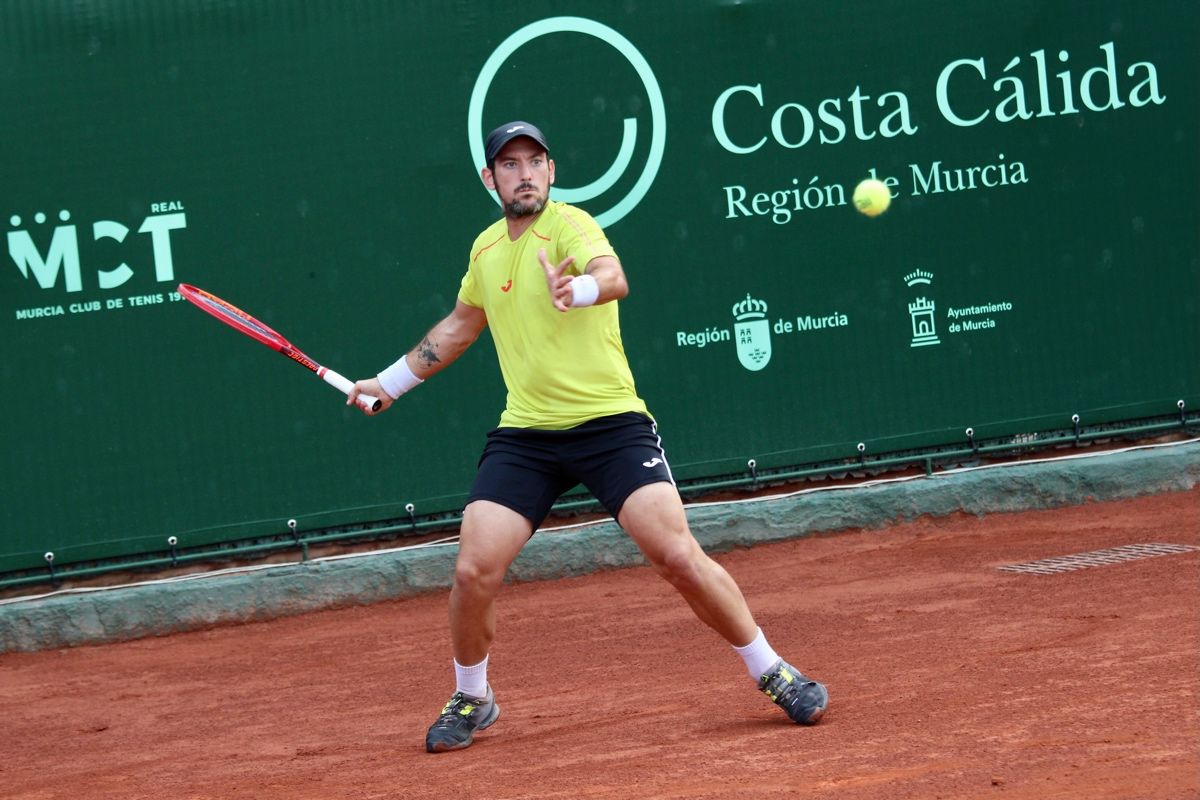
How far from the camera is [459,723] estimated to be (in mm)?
4633

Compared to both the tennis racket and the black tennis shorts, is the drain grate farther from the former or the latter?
the tennis racket

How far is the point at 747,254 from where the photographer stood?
25.3 ft

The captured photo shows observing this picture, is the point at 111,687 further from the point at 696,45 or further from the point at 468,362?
the point at 696,45

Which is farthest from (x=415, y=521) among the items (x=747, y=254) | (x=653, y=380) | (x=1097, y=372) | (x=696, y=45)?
(x=1097, y=372)

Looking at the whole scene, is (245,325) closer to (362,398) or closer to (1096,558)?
(362,398)

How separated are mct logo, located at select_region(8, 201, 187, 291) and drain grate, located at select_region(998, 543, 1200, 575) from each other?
14.4ft

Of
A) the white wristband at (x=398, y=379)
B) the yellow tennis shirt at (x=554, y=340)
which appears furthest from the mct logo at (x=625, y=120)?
the yellow tennis shirt at (x=554, y=340)

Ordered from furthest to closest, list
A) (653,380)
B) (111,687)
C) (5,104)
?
(653,380) → (5,104) → (111,687)

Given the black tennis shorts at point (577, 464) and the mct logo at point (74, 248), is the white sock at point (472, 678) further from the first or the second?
the mct logo at point (74, 248)

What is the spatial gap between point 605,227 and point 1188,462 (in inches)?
136

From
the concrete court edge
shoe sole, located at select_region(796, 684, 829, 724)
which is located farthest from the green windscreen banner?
shoe sole, located at select_region(796, 684, 829, 724)

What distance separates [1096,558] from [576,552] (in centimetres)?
255

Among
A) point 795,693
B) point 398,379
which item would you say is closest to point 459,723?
point 795,693

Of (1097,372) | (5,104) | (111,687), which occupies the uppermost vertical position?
(5,104)
